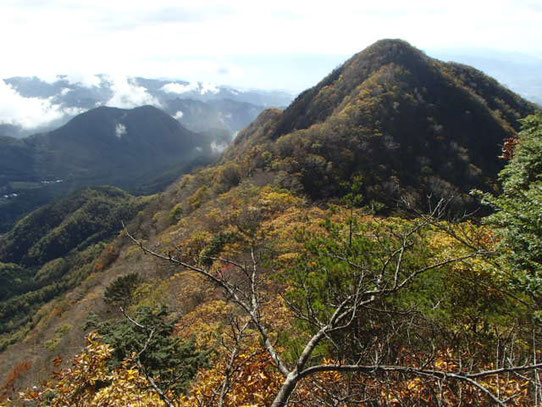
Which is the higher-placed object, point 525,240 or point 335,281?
point 525,240

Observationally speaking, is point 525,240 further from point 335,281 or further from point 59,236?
point 59,236

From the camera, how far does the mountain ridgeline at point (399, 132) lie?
42812mm

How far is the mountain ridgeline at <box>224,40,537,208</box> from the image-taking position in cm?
4281

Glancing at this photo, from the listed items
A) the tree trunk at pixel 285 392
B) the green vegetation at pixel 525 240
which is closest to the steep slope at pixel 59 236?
the green vegetation at pixel 525 240

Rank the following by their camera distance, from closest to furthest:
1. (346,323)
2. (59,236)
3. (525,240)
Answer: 1. (346,323)
2. (525,240)
3. (59,236)

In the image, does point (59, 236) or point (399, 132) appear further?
point (59, 236)

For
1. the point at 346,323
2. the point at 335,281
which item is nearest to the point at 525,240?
the point at 335,281

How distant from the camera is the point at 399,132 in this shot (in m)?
54.0

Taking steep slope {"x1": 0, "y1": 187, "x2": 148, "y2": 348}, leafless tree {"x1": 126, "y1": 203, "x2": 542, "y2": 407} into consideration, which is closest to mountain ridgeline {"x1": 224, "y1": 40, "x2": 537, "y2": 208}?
leafless tree {"x1": 126, "y1": 203, "x2": 542, "y2": 407}

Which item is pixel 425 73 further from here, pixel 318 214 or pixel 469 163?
pixel 318 214

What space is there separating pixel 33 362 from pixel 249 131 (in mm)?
97055

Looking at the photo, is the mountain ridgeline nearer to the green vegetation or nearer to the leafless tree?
the green vegetation

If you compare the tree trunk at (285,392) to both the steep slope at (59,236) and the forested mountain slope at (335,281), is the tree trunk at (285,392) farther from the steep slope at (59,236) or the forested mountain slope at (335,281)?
the steep slope at (59,236)

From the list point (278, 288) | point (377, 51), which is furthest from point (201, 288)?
point (377, 51)
